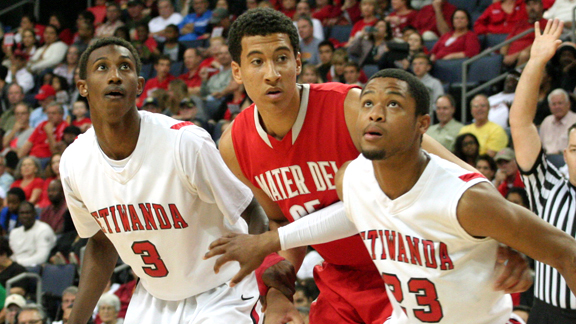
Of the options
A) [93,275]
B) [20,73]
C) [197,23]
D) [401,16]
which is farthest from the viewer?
[20,73]

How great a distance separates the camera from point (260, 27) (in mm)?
3326

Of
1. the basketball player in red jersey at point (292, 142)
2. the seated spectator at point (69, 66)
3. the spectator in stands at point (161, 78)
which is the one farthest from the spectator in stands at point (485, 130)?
the seated spectator at point (69, 66)

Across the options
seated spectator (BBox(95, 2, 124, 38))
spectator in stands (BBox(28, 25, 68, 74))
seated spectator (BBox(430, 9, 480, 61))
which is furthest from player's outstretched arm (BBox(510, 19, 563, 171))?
spectator in stands (BBox(28, 25, 68, 74))

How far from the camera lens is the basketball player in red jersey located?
331cm

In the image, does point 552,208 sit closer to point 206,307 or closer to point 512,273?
point 512,273

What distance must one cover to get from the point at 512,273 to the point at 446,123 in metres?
5.29

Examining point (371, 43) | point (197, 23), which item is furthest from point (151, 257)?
point (197, 23)

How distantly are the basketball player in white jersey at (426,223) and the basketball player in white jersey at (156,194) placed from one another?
0.78 meters

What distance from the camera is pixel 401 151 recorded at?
2803 millimetres

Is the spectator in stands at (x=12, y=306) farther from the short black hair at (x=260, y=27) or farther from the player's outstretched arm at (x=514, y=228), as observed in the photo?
the player's outstretched arm at (x=514, y=228)

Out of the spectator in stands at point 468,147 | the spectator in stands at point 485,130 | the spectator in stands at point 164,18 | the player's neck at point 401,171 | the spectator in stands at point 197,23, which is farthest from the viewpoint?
the spectator in stands at point 164,18

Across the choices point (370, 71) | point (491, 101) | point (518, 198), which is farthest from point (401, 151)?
point (370, 71)

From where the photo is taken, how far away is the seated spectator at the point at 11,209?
948 centimetres

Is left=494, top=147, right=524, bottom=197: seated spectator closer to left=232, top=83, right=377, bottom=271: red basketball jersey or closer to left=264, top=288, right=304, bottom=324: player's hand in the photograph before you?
left=232, top=83, right=377, bottom=271: red basketball jersey
